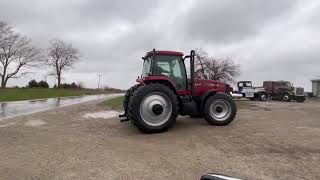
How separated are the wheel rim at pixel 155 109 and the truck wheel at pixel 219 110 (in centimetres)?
153

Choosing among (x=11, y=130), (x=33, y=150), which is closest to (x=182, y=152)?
(x=33, y=150)

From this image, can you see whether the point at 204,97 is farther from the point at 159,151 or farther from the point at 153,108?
the point at 159,151

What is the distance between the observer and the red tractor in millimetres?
11758

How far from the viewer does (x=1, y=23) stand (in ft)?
200

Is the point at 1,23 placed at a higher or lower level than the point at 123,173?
higher

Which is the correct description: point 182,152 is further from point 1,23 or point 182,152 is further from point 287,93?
point 1,23

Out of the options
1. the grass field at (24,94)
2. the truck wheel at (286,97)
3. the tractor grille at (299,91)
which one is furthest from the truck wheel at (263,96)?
the grass field at (24,94)

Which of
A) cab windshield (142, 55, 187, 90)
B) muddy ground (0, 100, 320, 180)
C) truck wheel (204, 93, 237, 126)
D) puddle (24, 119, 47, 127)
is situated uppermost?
cab windshield (142, 55, 187, 90)

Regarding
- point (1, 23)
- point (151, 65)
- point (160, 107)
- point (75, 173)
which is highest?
point (1, 23)

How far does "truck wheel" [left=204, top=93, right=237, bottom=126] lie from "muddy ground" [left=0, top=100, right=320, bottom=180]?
320mm

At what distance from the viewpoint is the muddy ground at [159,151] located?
7070 mm

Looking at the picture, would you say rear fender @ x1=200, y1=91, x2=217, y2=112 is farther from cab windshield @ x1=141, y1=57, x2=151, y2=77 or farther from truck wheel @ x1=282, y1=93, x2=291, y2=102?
truck wheel @ x1=282, y1=93, x2=291, y2=102

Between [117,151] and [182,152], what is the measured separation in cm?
147

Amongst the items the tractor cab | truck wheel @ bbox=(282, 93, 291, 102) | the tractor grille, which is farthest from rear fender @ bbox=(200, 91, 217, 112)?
the tractor grille
